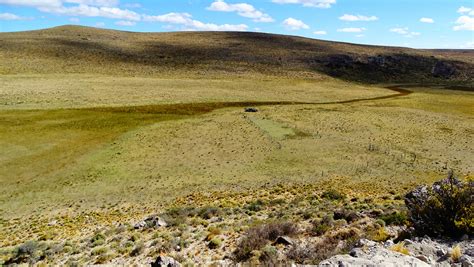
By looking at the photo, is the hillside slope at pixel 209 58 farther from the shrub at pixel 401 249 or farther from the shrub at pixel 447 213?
the shrub at pixel 401 249

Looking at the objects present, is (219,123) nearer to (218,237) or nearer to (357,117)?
(357,117)

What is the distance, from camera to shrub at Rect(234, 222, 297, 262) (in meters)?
15.9

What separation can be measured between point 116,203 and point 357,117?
43481 millimetres

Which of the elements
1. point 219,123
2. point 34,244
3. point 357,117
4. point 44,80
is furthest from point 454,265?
point 44,80

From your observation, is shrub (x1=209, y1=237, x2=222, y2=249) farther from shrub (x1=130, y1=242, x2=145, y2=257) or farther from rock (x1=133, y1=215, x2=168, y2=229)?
rock (x1=133, y1=215, x2=168, y2=229)

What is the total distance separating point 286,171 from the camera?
114ft

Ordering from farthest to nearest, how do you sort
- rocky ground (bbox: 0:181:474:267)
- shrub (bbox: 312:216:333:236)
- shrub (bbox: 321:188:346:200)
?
shrub (bbox: 321:188:346:200), shrub (bbox: 312:216:333:236), rocky ground (bbox: 0:181:474:267)

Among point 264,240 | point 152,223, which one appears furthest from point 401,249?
point 152,223

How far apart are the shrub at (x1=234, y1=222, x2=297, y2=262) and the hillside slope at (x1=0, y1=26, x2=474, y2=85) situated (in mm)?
99095

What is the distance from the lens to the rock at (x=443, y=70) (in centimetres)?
15175

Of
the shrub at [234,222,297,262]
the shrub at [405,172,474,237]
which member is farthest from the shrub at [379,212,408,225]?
the shrub at [234,222,297,262]

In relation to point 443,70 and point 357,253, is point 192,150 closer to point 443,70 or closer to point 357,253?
point 357,253

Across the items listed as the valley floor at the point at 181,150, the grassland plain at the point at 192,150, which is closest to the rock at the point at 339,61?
the grassland plain at the point at 192,150

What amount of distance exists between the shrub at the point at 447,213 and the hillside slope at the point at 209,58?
10435 cm
